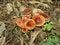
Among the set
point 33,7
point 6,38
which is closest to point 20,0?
point 33,7

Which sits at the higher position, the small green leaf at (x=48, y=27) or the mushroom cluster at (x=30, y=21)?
the mushroom cluster at (x=30, y=21)

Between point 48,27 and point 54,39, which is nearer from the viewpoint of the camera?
point 54,39

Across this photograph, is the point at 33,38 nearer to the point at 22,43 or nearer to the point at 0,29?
the point at 22,43

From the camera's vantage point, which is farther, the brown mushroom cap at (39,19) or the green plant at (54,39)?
the brown mushroom cap at (39,19)

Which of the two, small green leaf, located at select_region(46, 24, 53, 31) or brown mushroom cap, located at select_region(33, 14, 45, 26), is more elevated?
brown mushroom cap, located at select_region(33, 14, 45, 26)

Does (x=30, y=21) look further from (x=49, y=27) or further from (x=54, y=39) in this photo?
(x=54, y=39)

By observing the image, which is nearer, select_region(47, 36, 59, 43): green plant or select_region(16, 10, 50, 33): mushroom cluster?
select_region(47, 36, 59, 43): green plant

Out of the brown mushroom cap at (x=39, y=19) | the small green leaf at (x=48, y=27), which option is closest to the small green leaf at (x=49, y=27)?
the small green leaf at (x=48, y=27)

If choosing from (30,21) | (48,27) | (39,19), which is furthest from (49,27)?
(30,21)

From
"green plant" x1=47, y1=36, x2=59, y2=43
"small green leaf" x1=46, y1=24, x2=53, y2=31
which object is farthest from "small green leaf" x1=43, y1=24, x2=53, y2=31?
Answer: "green plant" x1=47, y1=36, x2=59, y2=43


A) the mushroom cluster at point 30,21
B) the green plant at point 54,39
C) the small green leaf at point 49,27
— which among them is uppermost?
the mushroom cluster at point 30,21

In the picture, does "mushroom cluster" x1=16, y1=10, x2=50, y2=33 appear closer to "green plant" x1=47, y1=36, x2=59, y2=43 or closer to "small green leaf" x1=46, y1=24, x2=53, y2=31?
"small green leaf" x1=46, y1=24, x2=53, y2=31

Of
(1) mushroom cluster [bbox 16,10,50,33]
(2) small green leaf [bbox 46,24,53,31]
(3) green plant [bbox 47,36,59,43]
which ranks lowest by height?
(3) green plant [bbox 47,36,59,43]

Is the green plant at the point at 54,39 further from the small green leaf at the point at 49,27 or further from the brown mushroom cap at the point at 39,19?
the brown mushroom cap at the point at 39,19
